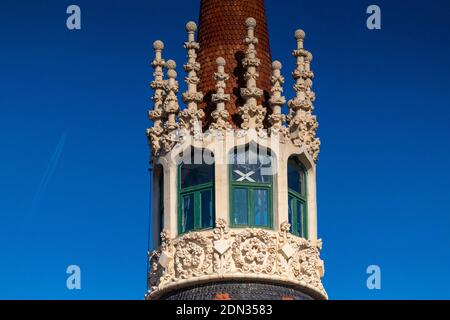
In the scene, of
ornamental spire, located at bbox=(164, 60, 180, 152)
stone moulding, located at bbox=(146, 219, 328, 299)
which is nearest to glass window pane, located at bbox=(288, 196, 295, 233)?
stone moulding, located at bbox=(146, 219, 328, 299)

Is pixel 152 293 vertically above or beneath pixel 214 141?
beneath

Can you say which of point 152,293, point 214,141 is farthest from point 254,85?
point 152,293

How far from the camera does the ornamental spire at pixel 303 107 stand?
76188 mm

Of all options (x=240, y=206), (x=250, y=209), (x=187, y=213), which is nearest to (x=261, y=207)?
(x=250, y=209)

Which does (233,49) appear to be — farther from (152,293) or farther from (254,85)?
(152,293)

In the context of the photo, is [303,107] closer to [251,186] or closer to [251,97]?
[251,97]

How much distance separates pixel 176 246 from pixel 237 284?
2.44m

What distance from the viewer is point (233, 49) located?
77.9 metres

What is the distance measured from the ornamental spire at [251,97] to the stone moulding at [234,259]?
11.3ft

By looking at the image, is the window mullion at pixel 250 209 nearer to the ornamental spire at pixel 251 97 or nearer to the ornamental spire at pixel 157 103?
the ornamental spire at pixel 251 97

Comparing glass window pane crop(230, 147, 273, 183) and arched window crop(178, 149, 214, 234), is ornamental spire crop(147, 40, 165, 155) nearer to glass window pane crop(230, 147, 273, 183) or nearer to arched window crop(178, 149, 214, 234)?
arched window crop(178, 149, 214, 234)
